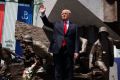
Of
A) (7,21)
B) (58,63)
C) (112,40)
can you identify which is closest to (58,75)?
(58,63)

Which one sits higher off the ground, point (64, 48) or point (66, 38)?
point (66, 38)

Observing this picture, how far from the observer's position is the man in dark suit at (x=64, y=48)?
9.77 m

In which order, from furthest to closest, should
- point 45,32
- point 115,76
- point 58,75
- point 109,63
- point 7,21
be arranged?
point 7,21
point 115,76
point 45,32
point 109,63
point 58,75

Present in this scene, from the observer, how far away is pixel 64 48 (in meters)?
9.78

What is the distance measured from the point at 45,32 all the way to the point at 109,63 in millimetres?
2089

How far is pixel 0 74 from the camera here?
13164 mm

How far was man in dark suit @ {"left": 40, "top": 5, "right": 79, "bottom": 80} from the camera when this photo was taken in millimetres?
9766

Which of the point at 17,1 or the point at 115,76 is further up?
the point at 17,1

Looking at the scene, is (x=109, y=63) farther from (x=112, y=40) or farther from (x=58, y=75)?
(x=58, y=75)

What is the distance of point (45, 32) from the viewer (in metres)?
12.4

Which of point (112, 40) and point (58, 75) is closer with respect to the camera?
point (58, 75)

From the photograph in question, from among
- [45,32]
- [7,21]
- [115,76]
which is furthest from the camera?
[7,21]

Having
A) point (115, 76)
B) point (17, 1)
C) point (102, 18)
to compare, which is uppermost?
point (17, 1)

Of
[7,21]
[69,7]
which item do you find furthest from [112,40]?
[7,21]
